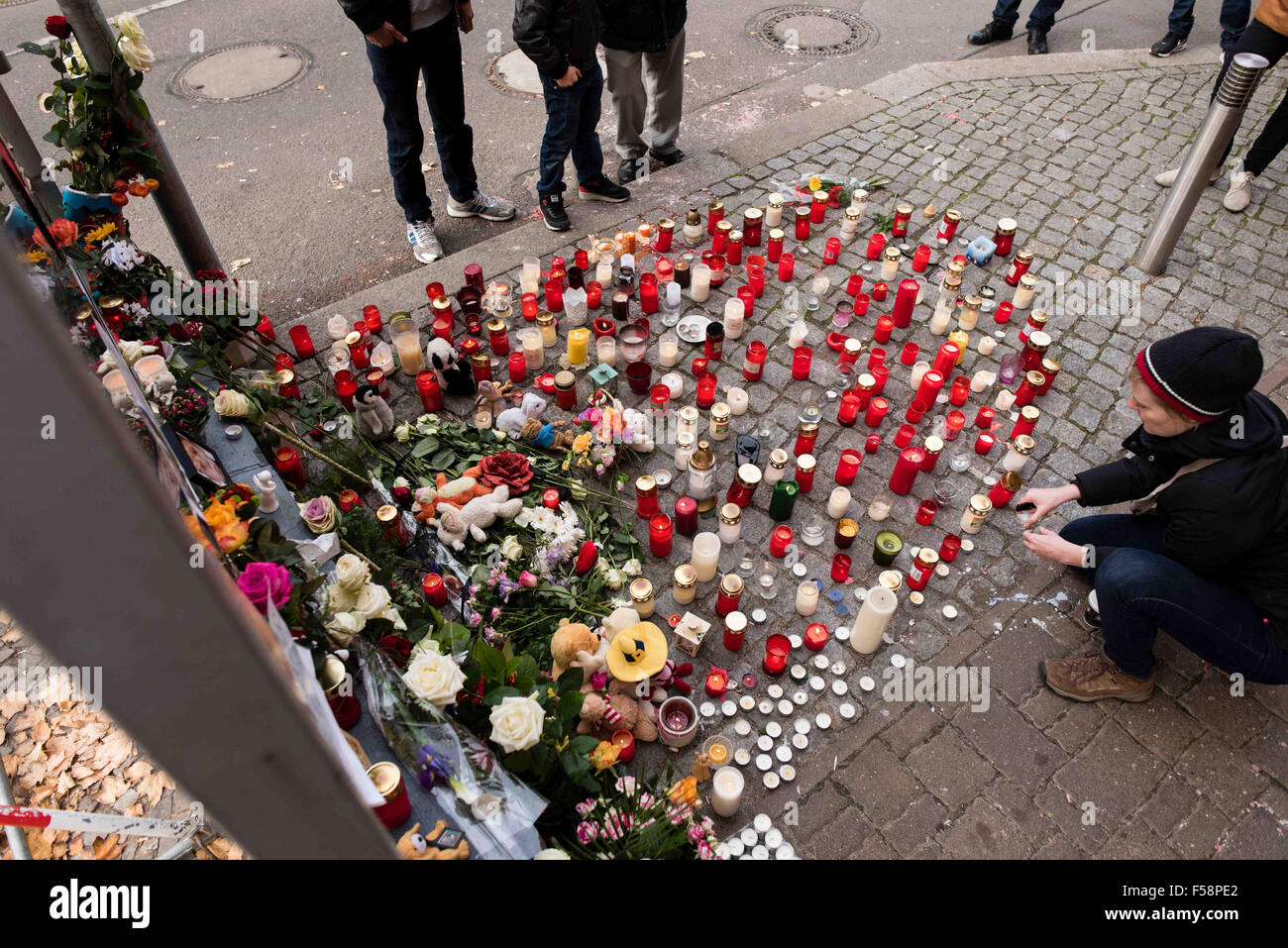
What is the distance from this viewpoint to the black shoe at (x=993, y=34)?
7.40 metres

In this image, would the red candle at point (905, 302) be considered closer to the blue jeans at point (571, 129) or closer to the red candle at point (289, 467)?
the blue jeans at point (571, 129)

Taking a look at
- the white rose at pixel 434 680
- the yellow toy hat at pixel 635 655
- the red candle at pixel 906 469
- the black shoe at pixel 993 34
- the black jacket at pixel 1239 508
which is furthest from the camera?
the black shoe at pixel 993 34

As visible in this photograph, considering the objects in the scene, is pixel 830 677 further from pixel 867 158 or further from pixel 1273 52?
pixel 1273 52

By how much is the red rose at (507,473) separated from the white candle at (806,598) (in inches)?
53.4

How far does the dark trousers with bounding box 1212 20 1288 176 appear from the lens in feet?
16.4

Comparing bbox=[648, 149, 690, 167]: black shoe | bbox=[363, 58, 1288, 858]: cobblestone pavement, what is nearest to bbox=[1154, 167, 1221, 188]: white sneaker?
bbox=[363, 58, 1288, 858]: cobblestone pavement

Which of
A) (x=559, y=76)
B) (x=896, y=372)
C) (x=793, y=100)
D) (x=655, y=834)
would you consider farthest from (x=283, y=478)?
(x=793, y=100)

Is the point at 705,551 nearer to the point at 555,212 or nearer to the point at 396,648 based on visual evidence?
the point at 396,648

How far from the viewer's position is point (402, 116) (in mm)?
4500

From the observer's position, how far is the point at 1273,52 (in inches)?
201

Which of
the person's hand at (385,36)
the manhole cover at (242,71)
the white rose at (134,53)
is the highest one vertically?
the white rose at (134,53)

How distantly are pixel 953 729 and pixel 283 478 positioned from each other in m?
3.20

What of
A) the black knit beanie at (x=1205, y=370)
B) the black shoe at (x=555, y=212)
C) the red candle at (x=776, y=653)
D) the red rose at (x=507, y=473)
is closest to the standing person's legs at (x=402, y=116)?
the black shoe at (x=555, y=212)
